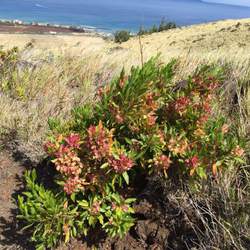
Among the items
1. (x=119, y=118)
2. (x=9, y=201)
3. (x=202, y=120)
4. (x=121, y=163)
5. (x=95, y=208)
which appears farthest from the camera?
(x=9, y=201)

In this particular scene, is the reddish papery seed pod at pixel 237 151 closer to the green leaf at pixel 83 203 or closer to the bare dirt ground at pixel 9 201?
the green leaf at pixel 83 203

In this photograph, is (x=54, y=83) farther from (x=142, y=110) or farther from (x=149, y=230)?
(x=149, y=230)

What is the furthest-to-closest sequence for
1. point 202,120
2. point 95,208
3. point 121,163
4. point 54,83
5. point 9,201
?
1. point 54,83
2. point 9,201
3. point 202,120
4. point 95,208
5. point 121,163

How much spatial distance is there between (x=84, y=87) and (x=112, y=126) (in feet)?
7.64

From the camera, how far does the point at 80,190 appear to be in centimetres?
307

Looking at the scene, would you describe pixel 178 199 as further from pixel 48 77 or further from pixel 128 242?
pixel 48 77

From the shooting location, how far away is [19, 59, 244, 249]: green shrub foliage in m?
2.93

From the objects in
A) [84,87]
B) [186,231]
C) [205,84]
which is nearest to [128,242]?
[186,231]

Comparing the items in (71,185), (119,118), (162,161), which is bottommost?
(71,185)

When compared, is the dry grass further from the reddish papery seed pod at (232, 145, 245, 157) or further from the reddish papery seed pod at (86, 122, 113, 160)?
the reddish papery seed pod at (86, 122, 113, 160)

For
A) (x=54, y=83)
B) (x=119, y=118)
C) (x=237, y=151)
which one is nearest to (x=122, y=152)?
(x=119, y=118)

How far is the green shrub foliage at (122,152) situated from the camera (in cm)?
293

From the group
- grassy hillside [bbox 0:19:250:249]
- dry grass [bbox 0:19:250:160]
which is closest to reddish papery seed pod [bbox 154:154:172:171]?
grassy hillside [bbox 0:19:250:249]

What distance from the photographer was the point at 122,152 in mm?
2939
